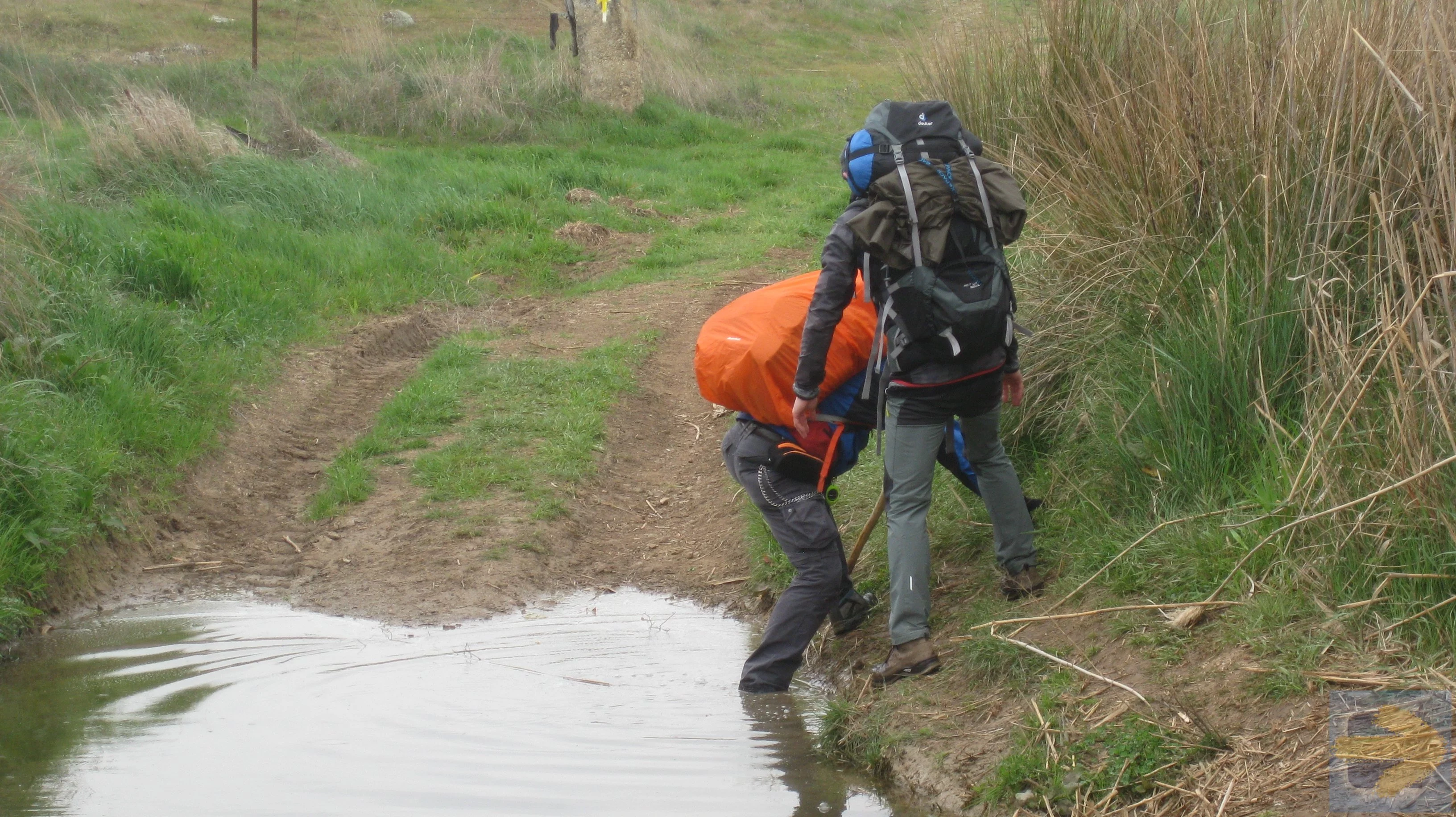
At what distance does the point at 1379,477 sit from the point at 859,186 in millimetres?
1716

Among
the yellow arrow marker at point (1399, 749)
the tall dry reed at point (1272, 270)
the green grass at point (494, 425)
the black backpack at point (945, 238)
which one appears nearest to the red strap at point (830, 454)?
the black backpack at point (945, 238)

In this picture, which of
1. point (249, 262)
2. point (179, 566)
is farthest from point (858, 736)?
point (249, 262)

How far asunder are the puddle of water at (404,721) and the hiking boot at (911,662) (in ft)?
1.10

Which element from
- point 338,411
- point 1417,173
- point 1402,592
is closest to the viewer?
point 1402,592

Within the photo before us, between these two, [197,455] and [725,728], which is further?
[197,455]

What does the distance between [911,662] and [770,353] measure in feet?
3.77

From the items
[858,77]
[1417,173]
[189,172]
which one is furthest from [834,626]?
[858,77]

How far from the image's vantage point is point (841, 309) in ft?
12.9

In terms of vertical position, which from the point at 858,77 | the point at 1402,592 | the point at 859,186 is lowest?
the point at 858,77

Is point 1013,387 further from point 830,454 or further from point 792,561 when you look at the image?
point 792,561

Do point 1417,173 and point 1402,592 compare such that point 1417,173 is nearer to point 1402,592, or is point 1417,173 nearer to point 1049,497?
point 1402,592

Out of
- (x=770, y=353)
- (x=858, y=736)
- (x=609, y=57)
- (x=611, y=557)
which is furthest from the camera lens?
(x=609, y=57)

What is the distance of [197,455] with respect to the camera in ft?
21.4

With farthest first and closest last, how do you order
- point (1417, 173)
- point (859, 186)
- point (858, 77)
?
point (858, 77) < point (859, 186) < point (1417, 173)
